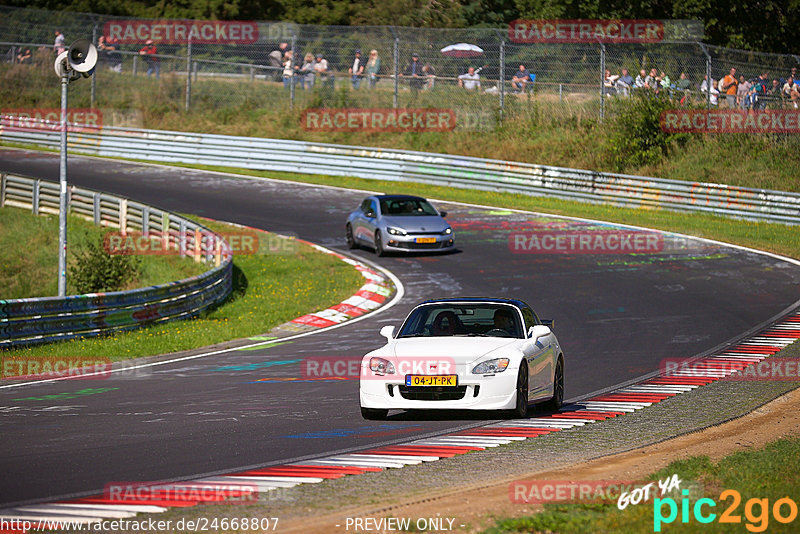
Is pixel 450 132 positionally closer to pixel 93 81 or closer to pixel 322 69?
pixel 322 69

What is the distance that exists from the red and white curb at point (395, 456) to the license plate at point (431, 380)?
50 centimetres

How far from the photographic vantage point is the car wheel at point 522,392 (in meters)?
10.8

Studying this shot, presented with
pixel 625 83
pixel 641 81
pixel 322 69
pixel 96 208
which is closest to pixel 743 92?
pixel 641 81

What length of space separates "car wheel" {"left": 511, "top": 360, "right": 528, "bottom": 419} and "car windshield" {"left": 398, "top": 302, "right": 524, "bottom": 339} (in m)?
0.73

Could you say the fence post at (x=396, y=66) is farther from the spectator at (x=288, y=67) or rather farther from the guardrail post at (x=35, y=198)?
the guardrail post at (x=35, y=198)

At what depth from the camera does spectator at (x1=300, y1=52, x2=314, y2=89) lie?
4091 centimetres

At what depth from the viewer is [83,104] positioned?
46688mm

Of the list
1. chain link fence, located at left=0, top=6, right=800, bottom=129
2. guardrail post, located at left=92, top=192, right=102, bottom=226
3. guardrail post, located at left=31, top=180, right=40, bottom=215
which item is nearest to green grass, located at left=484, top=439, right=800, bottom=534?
guardrail post, located at left=92, top=192, right=102, bottom=226

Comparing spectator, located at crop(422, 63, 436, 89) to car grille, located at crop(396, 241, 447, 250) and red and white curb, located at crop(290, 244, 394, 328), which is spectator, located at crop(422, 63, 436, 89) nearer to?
car grille, located at crop(396, 241, 447, 250)

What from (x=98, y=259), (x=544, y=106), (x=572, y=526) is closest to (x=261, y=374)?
(x=572, y=526)

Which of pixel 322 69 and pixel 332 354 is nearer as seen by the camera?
pixel 332 354

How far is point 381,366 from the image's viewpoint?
426 inches

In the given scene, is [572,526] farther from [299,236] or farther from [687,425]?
[299,236]

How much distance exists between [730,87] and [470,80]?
9.18 metres
